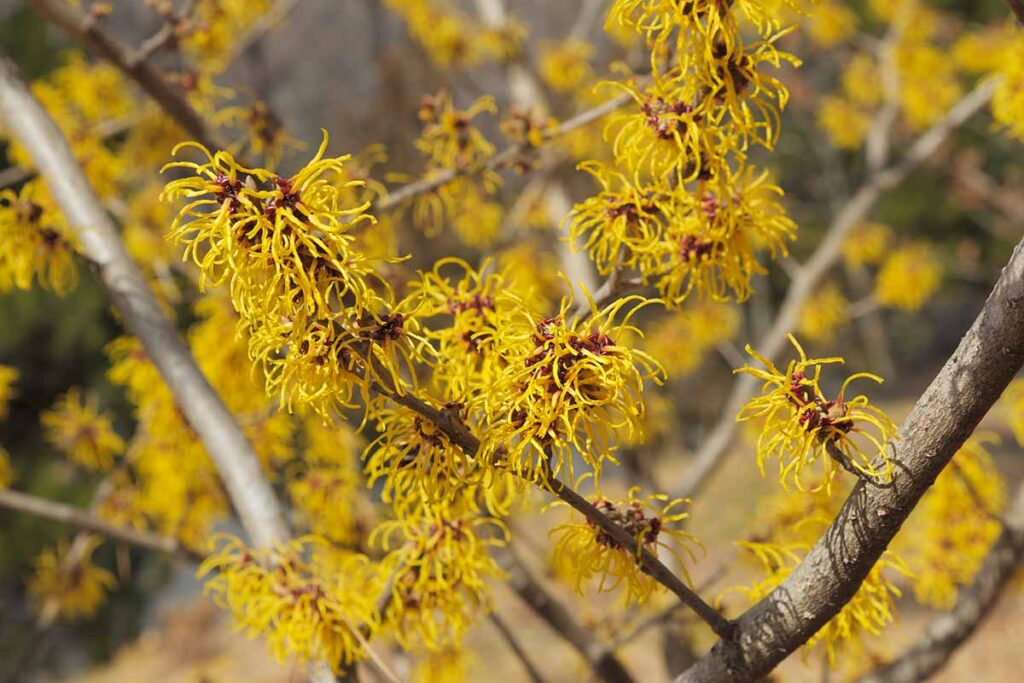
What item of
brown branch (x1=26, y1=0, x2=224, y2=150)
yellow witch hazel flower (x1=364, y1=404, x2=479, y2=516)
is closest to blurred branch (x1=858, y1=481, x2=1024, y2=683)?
yellow witch hazel flower (x1=364, y1=404, x2=479, y2=516)

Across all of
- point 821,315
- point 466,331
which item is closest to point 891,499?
point 466,331

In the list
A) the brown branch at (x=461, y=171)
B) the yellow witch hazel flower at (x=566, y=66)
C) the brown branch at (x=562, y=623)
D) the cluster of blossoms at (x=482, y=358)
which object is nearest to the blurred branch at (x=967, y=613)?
the cluster of blossoms at (x=482, y=358)

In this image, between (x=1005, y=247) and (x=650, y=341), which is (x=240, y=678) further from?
(x=1005, y=247)

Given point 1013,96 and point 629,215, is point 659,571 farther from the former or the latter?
point 1013,96

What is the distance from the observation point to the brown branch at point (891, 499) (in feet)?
2.56

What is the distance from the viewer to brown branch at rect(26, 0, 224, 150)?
1.57 meters

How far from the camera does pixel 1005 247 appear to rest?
959 centimetres

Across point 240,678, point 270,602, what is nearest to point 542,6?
point 240,678

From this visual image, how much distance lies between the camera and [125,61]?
1626 millimetres

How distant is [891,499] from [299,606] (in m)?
0.72

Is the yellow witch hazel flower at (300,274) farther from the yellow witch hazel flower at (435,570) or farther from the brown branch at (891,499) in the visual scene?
the brown branch at (891,499)

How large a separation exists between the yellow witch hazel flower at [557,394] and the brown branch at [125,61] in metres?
0.95

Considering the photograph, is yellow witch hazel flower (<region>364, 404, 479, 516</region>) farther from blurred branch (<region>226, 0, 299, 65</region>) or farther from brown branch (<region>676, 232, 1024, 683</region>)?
blurred branch (<region>226, 0, 299, 65</region>)

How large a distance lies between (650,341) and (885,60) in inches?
60.9
